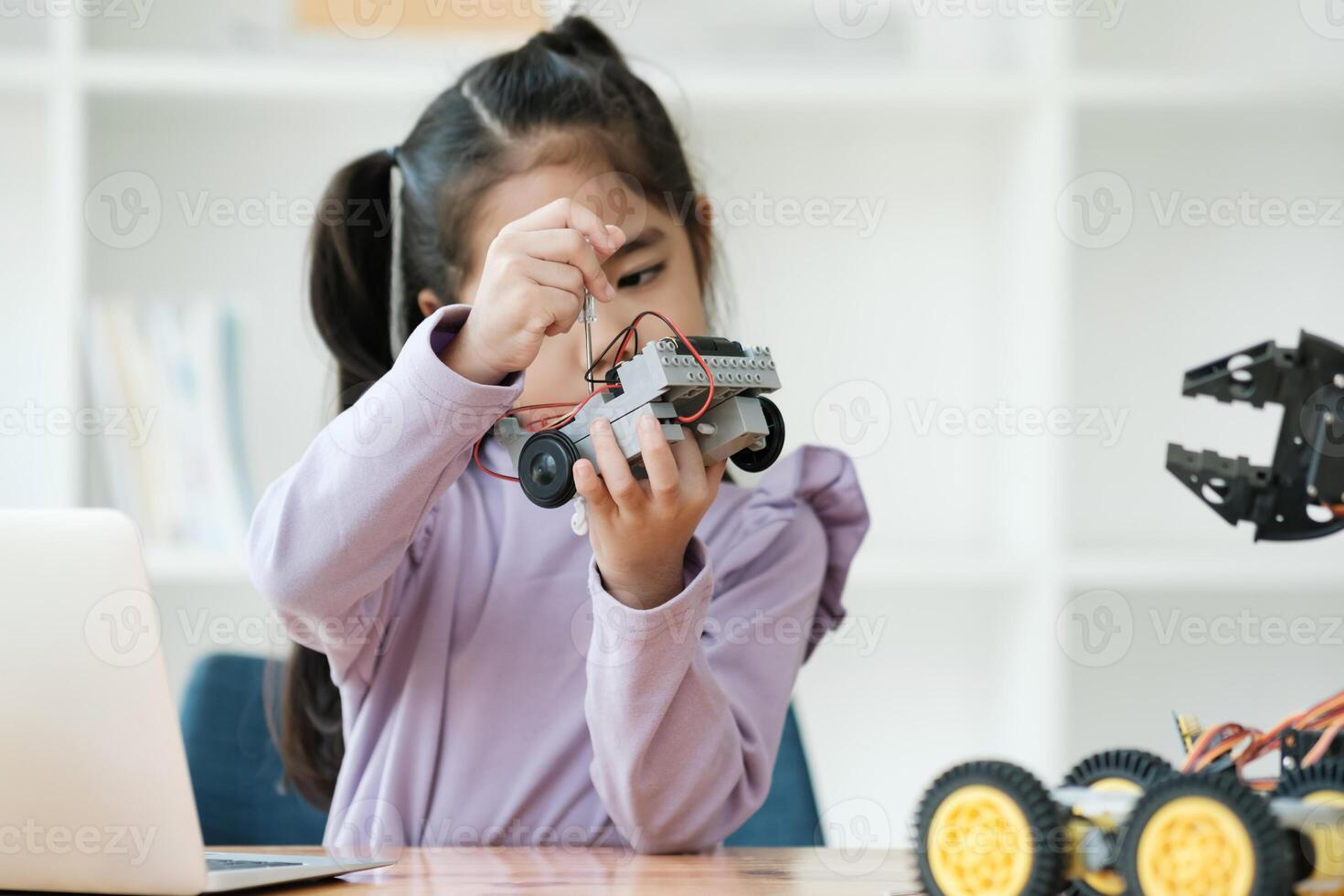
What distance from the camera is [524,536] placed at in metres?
1.07

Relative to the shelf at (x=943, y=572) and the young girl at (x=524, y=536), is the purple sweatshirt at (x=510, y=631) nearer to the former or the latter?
the young girl at (x=524, y=536)

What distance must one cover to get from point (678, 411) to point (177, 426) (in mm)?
1064

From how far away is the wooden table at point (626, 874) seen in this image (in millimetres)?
639

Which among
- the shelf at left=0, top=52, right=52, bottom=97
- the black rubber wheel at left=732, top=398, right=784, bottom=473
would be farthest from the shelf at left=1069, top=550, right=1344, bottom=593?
the shelf at left=0, top=52, right=52, bottom=97

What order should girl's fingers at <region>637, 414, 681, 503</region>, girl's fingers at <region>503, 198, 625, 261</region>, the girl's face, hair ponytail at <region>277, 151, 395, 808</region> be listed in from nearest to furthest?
girl's fingers at <region>637, 414, 681, 503</region>
girl's fingers at <region>503, 198, 625, 261</region>
the girl's face
hair ponytail at <region>277, 151, 395, 808</region>

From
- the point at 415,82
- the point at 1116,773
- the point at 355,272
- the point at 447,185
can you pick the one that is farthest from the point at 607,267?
the point at 415,82

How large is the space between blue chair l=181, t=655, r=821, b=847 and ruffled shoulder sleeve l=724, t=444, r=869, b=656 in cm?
15

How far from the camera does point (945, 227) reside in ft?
6.04

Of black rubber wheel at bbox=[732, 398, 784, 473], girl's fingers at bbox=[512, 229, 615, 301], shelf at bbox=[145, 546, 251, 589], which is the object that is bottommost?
shelf at bbox=[145, 546, 251, 589]

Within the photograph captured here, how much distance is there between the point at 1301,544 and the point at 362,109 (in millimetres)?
1373

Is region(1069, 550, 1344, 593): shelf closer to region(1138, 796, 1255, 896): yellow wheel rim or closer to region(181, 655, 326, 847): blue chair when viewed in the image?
region(181, 655, 326, 847): blue chair

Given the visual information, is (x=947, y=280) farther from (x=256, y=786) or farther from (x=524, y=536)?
(x=256, y=786)

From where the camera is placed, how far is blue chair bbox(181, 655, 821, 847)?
120cm

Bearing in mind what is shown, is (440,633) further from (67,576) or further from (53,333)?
(53,333)
